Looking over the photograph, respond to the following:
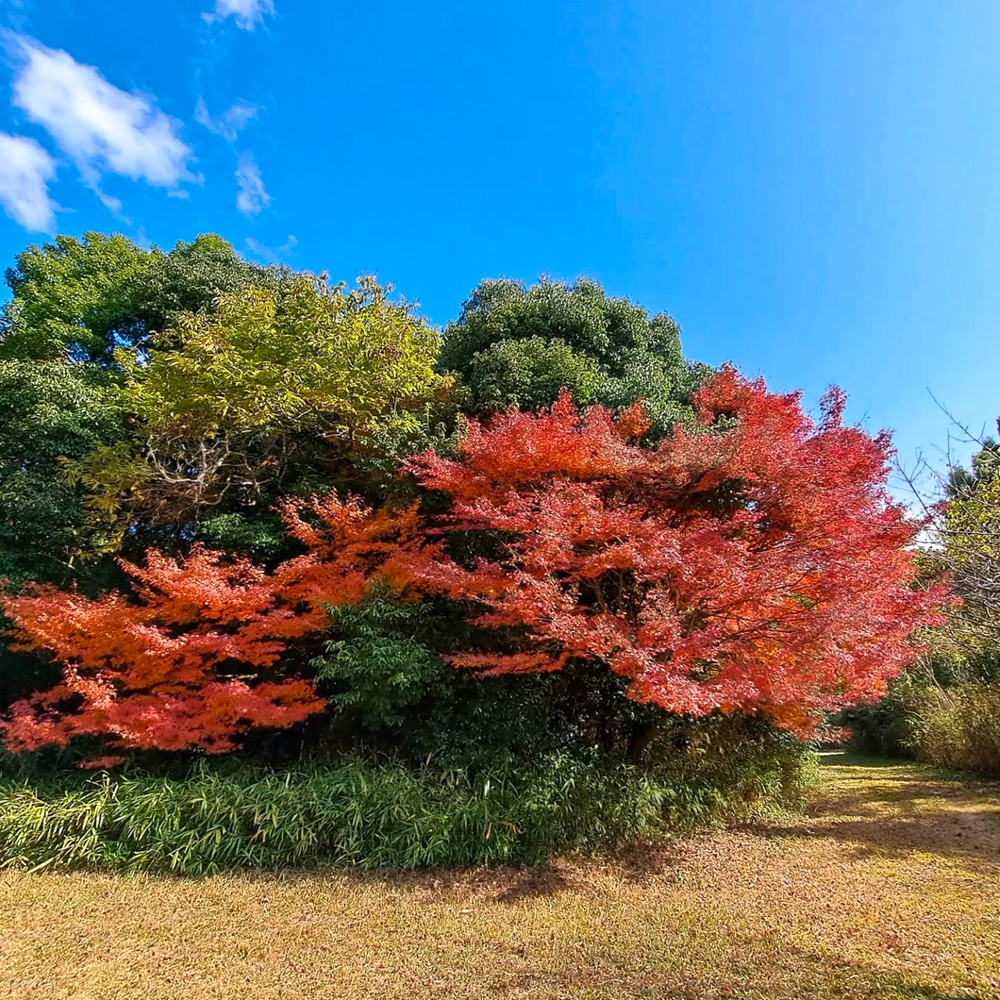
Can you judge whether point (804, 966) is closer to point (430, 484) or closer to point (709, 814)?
point (709, 814)

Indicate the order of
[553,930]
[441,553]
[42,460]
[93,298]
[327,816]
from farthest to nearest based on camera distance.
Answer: [93,298] → [42,460] → [441,553] → [327,816] → [553,930]

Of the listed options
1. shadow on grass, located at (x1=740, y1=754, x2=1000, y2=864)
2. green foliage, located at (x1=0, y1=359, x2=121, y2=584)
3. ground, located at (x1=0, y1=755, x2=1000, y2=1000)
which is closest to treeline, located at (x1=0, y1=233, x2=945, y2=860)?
green foliage, located at (x1=0, y1=359, x2=121, y2=584)

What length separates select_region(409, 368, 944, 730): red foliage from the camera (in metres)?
5.29

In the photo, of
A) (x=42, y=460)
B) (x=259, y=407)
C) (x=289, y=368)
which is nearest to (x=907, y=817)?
(x=259, y=407)

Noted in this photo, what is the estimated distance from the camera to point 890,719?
13.8 metres

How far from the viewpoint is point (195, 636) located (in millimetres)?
6730

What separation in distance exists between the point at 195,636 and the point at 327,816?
286 cm

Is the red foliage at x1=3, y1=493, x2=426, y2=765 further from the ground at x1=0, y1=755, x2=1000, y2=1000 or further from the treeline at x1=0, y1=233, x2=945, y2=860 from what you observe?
the ground at x1=0, y1=755, x2=1000, y2=1000

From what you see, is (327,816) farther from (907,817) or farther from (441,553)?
(907,817)

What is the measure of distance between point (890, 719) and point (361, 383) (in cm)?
1597

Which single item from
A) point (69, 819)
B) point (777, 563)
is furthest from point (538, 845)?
point (69, 819)

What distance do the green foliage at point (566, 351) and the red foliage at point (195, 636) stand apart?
308 cm

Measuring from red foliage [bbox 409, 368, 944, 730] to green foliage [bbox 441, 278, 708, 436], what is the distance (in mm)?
1403

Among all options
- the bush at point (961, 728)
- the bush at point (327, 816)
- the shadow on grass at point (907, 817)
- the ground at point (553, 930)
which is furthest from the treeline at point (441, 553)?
the bush at point (961, 728)
